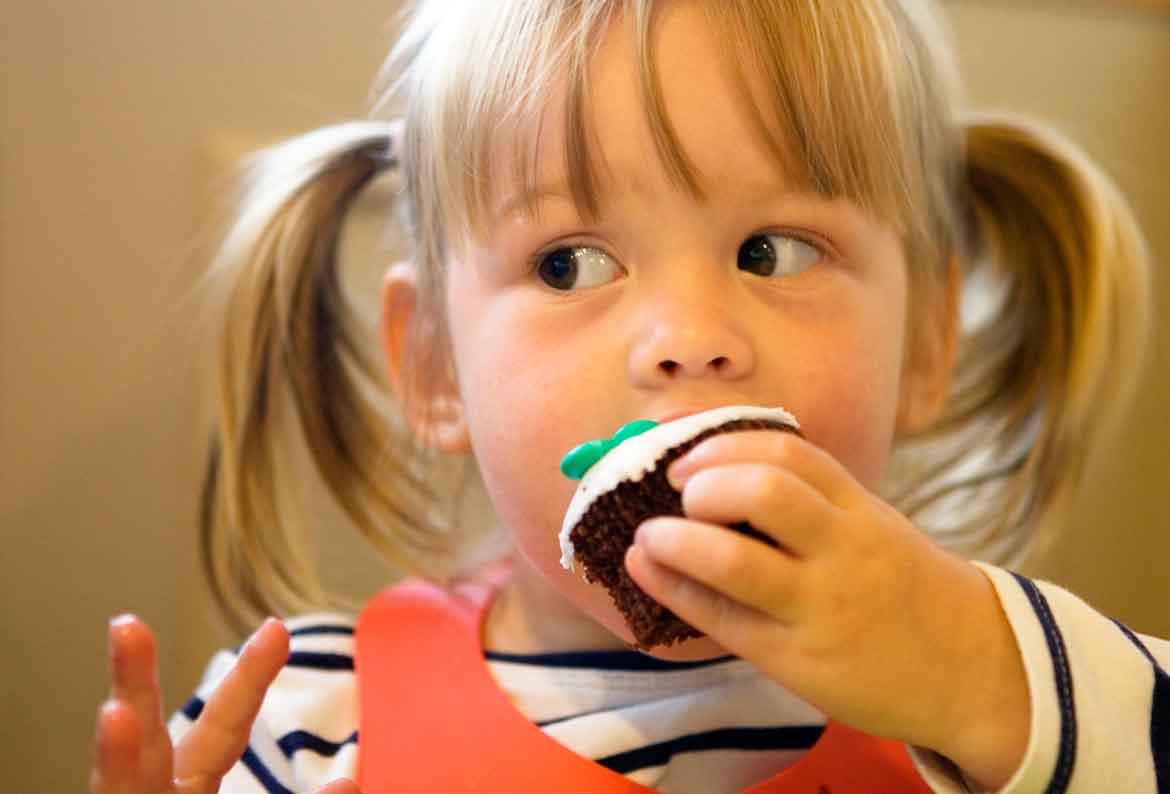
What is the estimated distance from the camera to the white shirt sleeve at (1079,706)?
553 millimetres

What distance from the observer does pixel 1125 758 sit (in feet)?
1.86

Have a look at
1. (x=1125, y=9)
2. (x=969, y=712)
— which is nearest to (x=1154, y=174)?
(x=1125, y=9)

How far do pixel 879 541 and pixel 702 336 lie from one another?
0.48 ft

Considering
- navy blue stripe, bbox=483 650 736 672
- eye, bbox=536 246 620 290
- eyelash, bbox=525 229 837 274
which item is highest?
eyelash, bbox=525 229 837 274

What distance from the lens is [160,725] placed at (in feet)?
2.00

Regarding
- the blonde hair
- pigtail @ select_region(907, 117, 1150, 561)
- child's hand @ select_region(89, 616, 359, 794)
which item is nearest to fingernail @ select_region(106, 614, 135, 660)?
child's hand @ select_region(89, 616, 359, 794)

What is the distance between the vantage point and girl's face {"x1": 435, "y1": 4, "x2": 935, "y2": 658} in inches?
25.5

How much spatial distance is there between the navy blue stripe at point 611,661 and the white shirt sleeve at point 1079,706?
23 cm

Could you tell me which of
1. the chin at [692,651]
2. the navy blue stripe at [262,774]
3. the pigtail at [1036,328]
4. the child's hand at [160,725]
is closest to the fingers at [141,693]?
the child's hand at [160,725]

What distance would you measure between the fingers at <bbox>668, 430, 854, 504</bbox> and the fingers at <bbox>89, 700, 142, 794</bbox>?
282mm

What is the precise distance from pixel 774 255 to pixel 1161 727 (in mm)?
307

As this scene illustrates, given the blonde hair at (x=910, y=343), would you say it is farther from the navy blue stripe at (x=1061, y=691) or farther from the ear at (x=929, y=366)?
the navy blue stripe at (x=1061, y=691)

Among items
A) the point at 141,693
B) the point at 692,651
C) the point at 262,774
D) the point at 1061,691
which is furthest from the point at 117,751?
the point at 1061,691

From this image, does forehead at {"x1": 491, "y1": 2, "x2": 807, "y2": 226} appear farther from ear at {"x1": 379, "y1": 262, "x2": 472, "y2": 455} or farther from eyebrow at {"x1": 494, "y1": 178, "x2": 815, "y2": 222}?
ear at {"x1": 379, "y1": 262, "x2": 472, "y2": 455}
